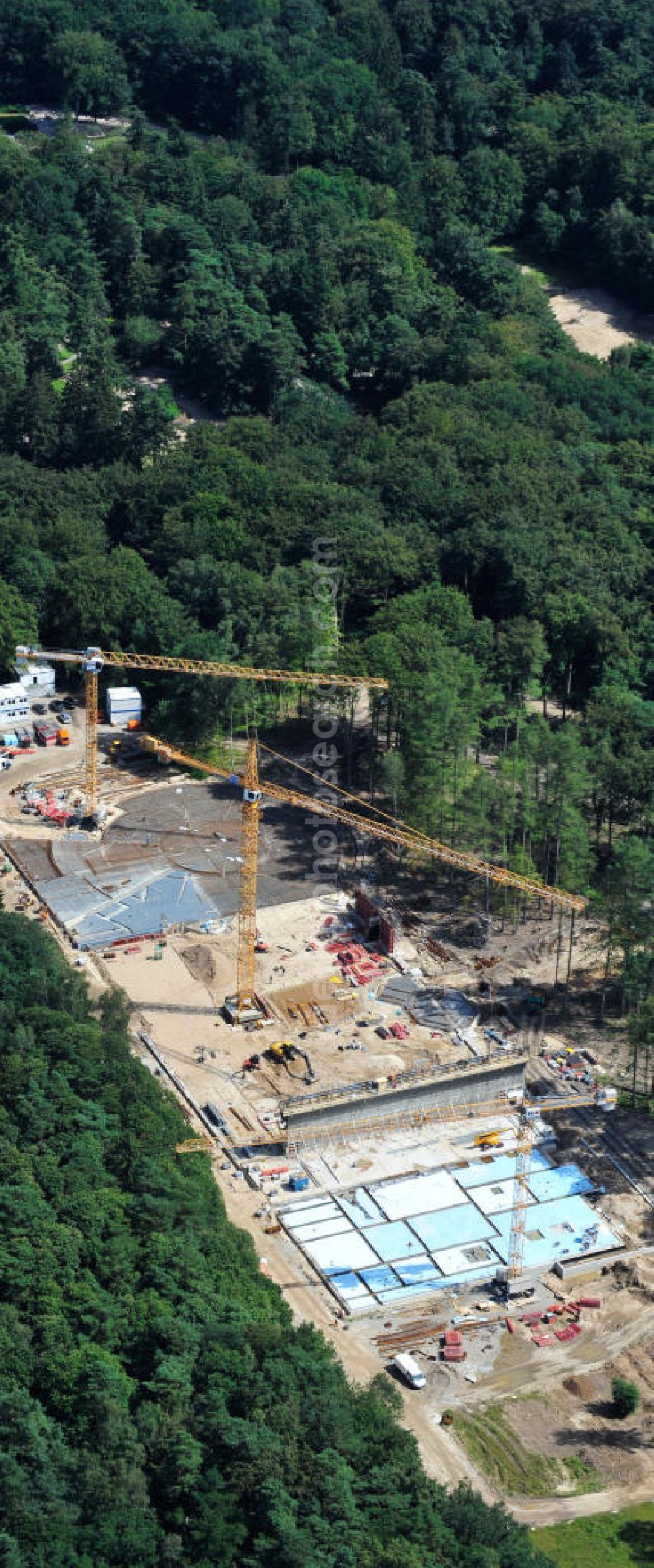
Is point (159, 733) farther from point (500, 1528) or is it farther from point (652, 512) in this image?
point (500, 1528)

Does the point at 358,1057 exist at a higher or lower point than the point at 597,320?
lower

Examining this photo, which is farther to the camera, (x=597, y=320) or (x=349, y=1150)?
(x=597, y=320)

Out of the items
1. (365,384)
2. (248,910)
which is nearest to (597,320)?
(365,384)

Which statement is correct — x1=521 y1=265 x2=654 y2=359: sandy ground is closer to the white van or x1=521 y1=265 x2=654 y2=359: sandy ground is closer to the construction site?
the construction site

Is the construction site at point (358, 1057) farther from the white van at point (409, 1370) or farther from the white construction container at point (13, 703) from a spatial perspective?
the white construction container at point (13, 703)

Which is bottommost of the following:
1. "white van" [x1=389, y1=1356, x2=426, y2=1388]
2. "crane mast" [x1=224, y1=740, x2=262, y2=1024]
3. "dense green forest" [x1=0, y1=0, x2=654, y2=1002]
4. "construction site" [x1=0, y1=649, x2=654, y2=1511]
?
"white van" [x1=389, y1=1356, x2=426, y2=1388]

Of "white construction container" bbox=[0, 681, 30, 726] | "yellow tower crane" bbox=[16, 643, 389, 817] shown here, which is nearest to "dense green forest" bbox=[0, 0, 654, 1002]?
"yellow tower crane" bbox=[16, 643, 389, 817]

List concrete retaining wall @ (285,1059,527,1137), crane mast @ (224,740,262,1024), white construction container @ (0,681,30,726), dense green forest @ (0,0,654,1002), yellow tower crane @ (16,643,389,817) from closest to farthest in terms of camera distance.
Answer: concrete retaining wall @ (285,1059,527,1137) → crane mast @ (224,740,262,1024) → yellow tower crane @ (16,643,389,817) → dense green forest @ (0,0,654,1002) → white construction container @ (0,681,30,726)

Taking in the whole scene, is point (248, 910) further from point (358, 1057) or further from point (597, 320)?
point (597, 320)
